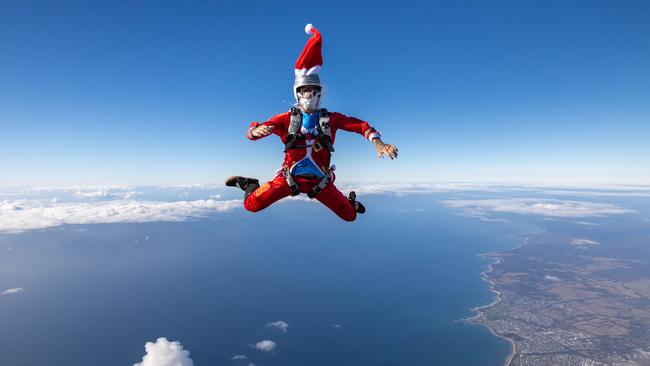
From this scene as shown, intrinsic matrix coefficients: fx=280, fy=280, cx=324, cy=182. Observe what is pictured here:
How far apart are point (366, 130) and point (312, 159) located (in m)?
0.97

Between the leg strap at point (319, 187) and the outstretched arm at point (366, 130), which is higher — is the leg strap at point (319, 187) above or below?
below

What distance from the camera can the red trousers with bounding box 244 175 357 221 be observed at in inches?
172

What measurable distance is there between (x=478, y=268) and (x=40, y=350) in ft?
522

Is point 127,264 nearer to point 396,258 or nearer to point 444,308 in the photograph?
point 396,258

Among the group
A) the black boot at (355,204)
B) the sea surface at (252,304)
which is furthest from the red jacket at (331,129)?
the sea surface at (252,304)

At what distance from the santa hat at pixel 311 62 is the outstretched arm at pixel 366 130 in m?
0.65

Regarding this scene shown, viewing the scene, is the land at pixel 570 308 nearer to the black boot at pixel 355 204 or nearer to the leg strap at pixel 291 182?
the black boot at pixel 355 204

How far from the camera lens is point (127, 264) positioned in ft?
482

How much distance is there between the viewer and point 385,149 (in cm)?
329

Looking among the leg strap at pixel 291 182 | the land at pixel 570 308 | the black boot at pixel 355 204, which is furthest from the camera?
the land at pixel 570 308

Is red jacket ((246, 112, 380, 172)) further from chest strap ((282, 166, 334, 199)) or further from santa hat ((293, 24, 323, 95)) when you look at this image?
santa hat ((293, 24, 323, 95))

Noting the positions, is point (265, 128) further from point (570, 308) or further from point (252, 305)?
point (570, 308)

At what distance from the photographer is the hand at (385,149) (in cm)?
316

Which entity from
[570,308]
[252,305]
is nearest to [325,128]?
[252,305]
